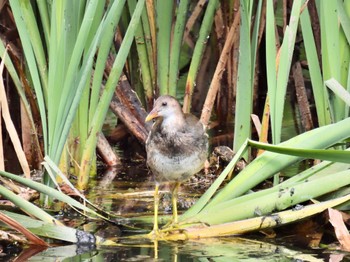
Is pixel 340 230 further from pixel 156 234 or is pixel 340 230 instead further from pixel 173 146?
pixel 173 146

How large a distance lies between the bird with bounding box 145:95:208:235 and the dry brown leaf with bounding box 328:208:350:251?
966 mm

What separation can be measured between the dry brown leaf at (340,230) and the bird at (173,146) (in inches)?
38.0

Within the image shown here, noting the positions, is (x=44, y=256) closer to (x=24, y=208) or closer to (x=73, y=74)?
(x=24, y=208)

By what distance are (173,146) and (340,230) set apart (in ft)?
3.76

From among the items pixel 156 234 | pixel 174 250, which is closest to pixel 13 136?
pixel 156 234

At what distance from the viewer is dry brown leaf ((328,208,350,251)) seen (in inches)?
182

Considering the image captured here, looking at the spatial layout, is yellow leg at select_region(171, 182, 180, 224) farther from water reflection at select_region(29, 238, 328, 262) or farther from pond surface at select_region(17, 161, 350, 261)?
water reflection at select_region(29, 238, 328, 262)

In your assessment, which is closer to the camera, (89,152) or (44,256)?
(44,256)

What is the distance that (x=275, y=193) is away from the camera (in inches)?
191

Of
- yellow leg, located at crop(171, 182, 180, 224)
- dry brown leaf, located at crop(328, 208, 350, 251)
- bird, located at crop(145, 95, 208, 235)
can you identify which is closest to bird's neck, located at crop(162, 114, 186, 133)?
bird, located at crop(145, 95, 208, 235)

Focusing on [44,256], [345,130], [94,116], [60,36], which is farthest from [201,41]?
[44,256]

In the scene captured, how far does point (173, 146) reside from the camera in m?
5.29

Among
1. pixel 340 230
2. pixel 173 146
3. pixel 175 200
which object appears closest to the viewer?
pixel 340 230

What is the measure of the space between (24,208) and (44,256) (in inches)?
12.8
